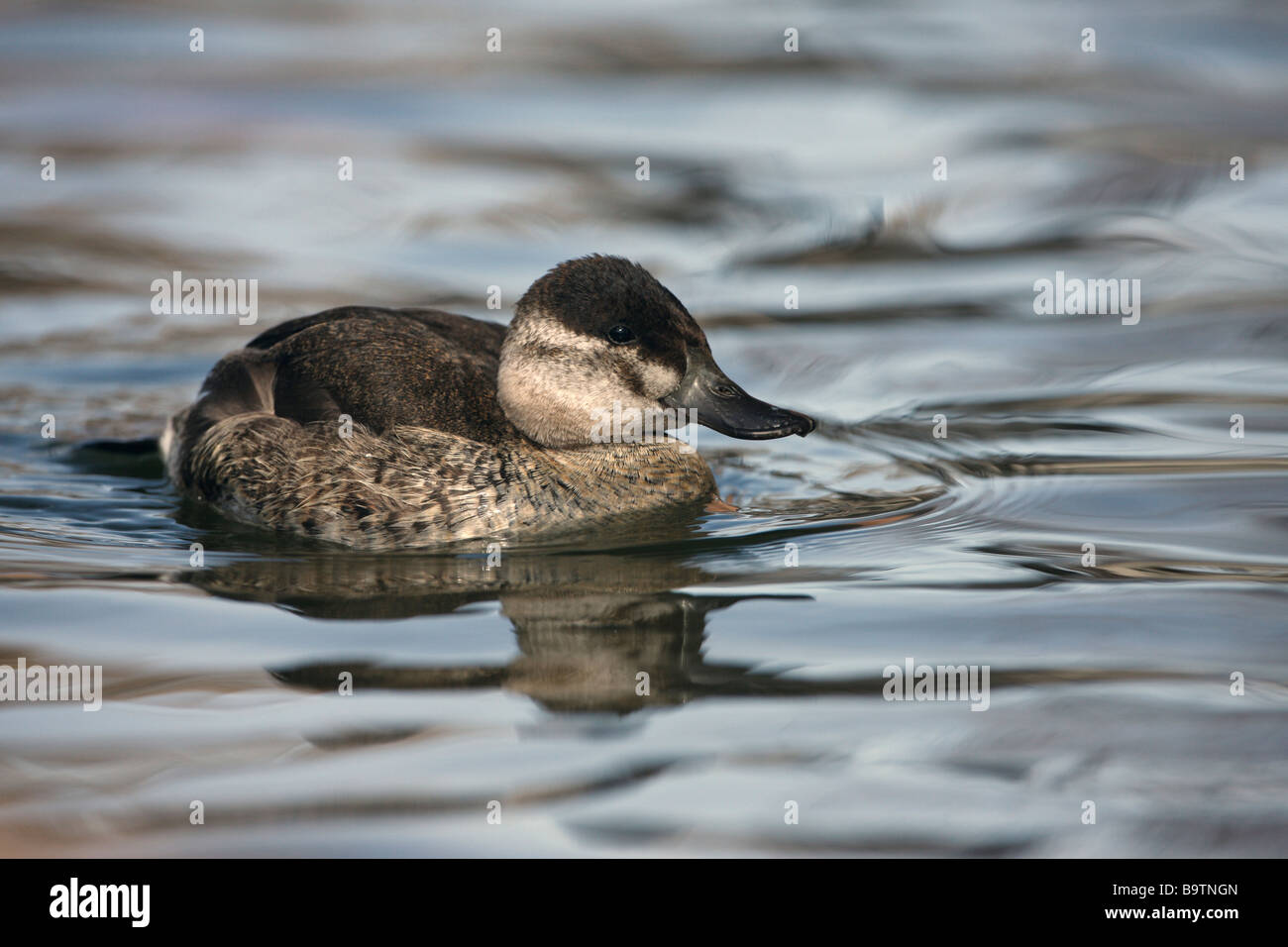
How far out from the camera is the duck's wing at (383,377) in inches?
283

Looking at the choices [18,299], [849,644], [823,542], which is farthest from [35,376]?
[849,644]

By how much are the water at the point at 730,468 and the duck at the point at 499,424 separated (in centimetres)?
22

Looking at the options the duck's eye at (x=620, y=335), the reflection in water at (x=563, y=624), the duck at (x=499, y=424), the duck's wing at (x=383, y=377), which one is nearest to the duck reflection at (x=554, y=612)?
the reflection in water at (x=563, y=624)

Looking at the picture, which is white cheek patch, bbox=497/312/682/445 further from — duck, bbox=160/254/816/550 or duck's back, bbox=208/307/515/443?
duck's back, bbox=208/307/515/443

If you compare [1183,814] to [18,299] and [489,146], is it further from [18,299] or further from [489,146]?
[489,146]

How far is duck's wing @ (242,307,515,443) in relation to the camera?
23.5 ft

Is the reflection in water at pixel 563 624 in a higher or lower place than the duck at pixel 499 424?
lower

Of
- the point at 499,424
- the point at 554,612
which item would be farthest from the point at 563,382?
the point at 554,612

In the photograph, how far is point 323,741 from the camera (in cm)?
496

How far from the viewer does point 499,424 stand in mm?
7324

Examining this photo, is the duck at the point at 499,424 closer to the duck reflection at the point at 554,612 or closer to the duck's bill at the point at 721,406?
the duck's bill at the point at 721,406

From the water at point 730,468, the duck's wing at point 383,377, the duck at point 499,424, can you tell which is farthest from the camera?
the duck's wing at point 383,377

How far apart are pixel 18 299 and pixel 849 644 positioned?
803 centimetres

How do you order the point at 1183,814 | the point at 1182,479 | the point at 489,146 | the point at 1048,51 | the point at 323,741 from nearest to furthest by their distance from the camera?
the point at 1183,814
the point at 323,741
the point at 1182,479
the point at 489,146
the point at 1048,51
